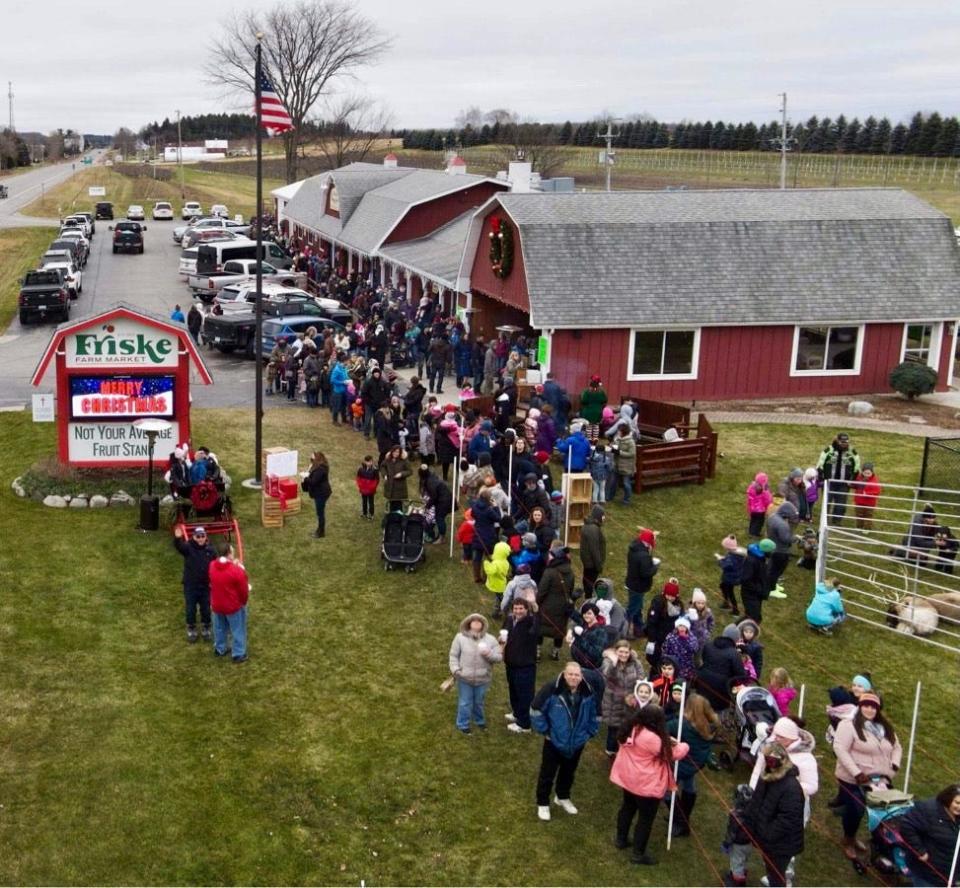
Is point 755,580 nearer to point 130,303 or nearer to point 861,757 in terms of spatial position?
point 861,757

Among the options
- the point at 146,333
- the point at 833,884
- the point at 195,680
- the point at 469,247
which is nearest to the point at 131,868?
the point at 195,680

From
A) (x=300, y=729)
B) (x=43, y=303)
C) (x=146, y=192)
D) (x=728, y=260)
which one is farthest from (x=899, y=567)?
(x=146, y=192)

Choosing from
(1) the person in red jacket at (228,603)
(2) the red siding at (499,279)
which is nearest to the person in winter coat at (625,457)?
(2) the red siding at (499,279)

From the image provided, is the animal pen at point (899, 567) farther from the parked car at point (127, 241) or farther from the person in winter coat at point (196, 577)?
the parked car at point (127, 241)

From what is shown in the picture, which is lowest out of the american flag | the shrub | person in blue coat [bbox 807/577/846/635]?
person in blue coat [bbox 807/577/846/635]

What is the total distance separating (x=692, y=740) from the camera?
429 inches

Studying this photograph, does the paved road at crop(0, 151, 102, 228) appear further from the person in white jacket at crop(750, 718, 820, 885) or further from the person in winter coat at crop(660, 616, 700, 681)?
the person in white jacket at crop(750, 718, 820, 885)

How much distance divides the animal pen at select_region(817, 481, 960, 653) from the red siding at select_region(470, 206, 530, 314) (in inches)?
427

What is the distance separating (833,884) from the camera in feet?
33.2

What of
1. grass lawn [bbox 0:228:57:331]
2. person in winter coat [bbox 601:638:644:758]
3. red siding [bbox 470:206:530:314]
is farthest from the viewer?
grass lawn [bbox 0:228:57:331]

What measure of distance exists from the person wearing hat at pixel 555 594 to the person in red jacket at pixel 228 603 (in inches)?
143

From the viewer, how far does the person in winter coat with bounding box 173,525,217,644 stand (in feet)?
46.0

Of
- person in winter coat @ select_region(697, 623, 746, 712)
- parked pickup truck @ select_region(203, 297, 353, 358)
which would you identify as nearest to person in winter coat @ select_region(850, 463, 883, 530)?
person in winter coat @ select_region(697, 623, 746, 712)

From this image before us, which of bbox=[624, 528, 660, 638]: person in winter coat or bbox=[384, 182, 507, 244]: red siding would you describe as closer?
bbox=[624, 528, 660, 638]: person in winter coat
